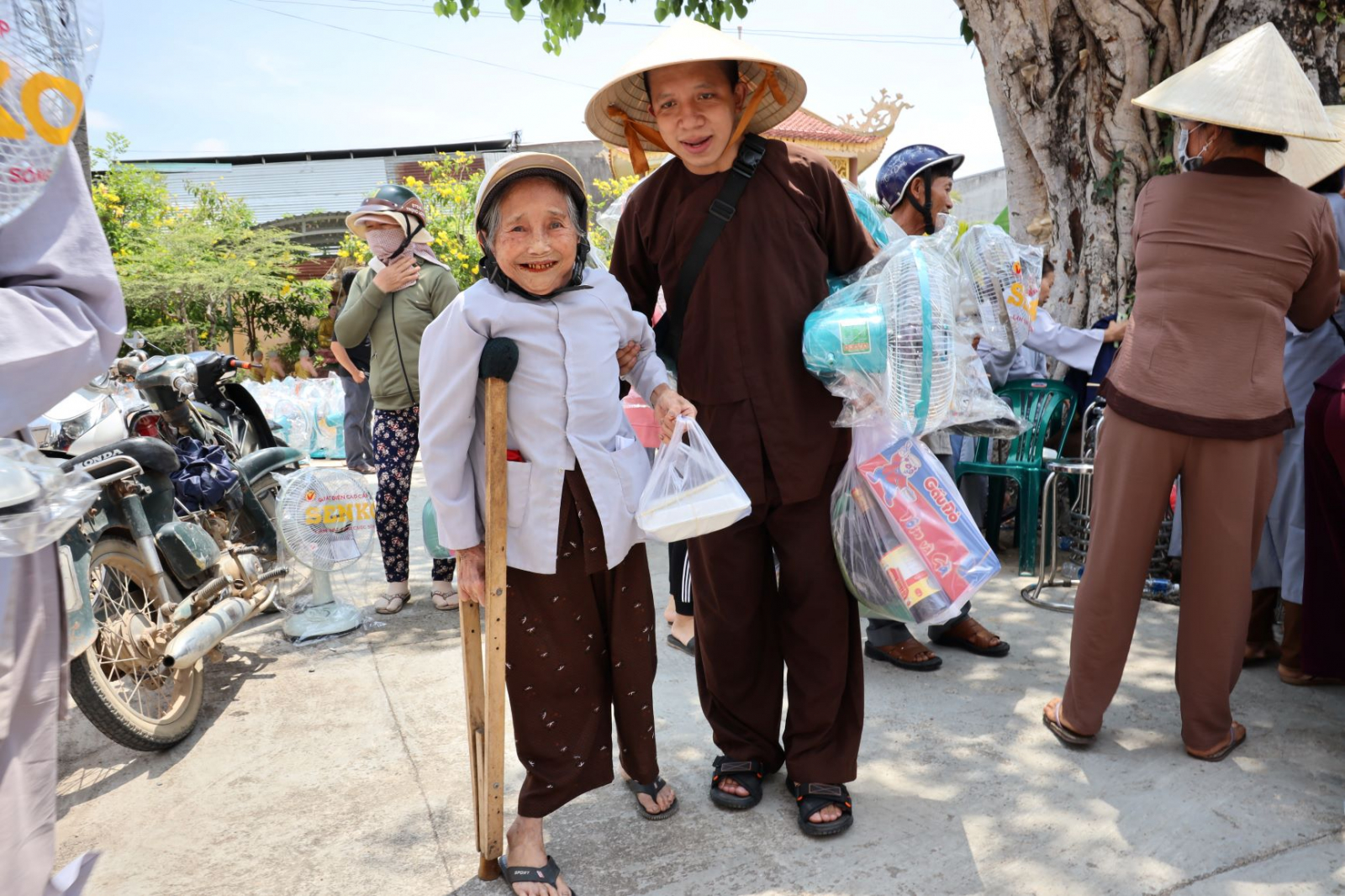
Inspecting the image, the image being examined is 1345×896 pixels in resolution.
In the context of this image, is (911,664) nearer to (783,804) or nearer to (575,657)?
(783,804)

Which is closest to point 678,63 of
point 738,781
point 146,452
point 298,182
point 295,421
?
point 738,781

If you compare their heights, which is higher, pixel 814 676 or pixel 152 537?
pixel 152 537

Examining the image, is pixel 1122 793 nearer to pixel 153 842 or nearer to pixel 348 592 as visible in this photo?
pixel 153 842

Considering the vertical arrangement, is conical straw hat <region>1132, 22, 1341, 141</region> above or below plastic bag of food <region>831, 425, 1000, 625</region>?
above

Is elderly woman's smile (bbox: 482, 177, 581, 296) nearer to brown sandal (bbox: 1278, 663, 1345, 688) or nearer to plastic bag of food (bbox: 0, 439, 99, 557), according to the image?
plastic bag of food (bbox: 0, 439, 99, 557)

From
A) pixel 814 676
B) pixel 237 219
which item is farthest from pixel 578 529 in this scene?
pixel 237 219

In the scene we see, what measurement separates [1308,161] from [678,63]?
222 cm

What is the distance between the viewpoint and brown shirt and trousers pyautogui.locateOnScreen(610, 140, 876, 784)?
8.10 ft

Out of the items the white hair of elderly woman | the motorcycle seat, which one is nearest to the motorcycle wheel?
the motorcycle seat

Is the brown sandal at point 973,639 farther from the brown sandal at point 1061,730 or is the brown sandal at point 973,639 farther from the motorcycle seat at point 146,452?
the motorcycle seat at point 146,452

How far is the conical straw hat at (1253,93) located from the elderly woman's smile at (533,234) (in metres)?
1.79

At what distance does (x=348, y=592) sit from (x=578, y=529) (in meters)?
3.16

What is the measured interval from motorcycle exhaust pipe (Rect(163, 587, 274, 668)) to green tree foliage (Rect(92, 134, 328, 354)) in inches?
643

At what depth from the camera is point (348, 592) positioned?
195 inches
